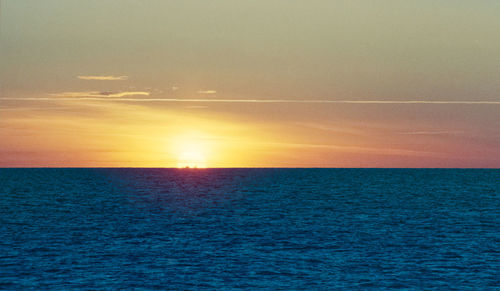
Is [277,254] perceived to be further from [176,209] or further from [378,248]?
[176,209]

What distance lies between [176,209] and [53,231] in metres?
35.7

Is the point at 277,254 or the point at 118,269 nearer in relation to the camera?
the point at 118,269

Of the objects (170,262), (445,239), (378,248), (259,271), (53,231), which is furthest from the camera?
(53,231)

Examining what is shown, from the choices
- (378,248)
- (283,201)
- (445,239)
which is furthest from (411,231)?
(283,201)

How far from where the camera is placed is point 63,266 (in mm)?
52562

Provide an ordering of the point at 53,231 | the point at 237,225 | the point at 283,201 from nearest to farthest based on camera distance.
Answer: the point at 53,231 → the point at 237,225 → the point at 283,201

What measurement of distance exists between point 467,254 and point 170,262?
2626cm

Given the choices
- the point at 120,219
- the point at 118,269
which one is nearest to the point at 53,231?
the point at 120,219

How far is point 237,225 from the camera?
81750 millimetres

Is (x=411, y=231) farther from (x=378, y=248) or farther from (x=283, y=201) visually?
(x=283, y=201)

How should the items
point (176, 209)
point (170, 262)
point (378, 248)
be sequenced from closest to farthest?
point (170, 262)
point (378, 248)
point (176, 209)

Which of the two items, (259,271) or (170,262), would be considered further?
(170,262)

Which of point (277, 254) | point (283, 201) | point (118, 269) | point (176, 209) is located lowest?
point (118, 269)

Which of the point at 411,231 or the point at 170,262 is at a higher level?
the point at 411,231
